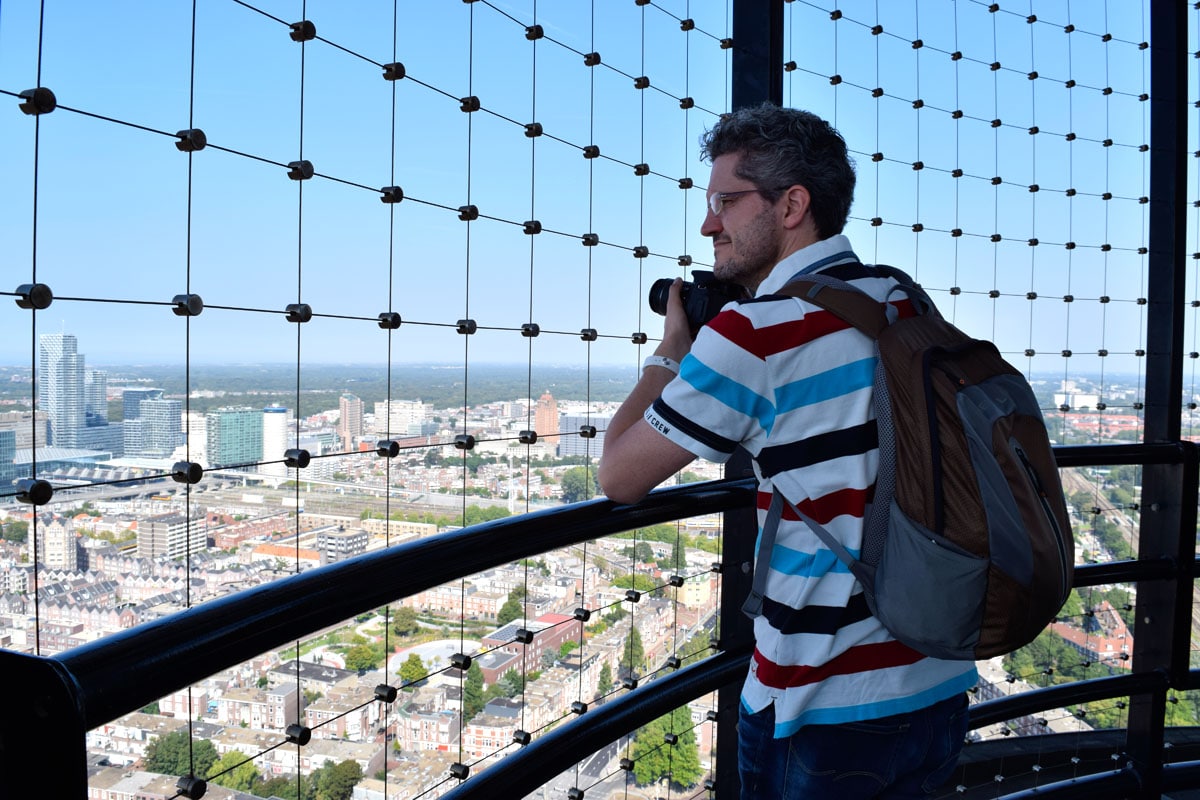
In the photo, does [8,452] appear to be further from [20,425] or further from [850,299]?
[850,299]

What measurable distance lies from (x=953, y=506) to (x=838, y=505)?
13 cm

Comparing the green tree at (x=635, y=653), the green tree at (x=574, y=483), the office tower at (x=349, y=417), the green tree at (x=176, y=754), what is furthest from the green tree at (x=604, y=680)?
the green tree at (x=176, y=754)

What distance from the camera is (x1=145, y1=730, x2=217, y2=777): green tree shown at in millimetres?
1652

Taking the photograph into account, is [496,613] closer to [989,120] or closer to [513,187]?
[513,187]

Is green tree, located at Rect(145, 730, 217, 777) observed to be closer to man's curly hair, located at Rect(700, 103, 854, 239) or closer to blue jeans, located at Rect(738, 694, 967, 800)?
blue jeans, located at Rect(738, 694, 967, 800)

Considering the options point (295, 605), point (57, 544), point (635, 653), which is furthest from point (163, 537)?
point (635, 653)

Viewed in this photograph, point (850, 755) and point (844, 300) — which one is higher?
point (844, 300)

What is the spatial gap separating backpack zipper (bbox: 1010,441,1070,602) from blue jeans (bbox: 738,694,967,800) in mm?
240

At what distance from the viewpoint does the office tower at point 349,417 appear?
2.25 m

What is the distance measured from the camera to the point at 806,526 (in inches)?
50.1

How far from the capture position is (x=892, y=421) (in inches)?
47.4

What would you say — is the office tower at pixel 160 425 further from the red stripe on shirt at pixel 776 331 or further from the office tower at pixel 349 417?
the red stripe on shirt at pixel 776 331

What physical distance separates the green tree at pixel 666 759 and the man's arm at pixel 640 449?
3.80 ft

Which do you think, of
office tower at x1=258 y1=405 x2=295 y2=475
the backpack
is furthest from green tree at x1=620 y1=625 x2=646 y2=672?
the backpack
